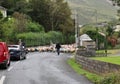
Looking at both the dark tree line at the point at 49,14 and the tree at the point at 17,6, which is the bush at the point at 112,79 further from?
the dark tree line at the point at 49,14

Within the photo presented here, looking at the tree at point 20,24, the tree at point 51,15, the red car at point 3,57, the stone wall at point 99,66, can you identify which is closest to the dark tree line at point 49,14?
the tree at point 51,15

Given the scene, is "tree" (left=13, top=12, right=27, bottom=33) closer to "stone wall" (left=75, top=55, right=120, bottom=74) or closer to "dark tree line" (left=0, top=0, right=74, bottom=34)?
"dark tree line" (left=0, top=0, right=74, bottom=34)

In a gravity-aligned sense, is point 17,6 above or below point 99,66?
above

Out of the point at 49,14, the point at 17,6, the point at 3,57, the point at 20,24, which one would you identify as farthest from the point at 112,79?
the point at 49,14

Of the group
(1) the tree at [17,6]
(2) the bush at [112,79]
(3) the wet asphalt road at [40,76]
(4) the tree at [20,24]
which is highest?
(1) the tree at [17,6]

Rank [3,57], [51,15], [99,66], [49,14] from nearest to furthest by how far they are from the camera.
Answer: [99,66] → [3,57] → [51,15] → [49,14]

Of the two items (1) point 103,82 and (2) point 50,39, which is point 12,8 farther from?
(1) point 103,82

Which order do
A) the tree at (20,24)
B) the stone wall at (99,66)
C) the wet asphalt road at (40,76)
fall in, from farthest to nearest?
the tree at (20,24)
the stone wall at (99,66)
the wet asphalt road at (40,76)

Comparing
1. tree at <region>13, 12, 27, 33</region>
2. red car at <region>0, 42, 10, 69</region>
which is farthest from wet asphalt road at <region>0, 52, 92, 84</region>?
tree at <region>13, 12, 27, 33</region>

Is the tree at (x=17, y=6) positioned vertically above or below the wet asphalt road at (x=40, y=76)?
above

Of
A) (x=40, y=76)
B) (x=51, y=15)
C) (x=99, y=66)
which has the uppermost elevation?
(x=51, y=15)

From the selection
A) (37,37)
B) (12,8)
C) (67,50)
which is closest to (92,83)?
(67,50)

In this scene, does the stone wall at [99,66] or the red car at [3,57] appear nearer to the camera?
the stone wall at [99,66]

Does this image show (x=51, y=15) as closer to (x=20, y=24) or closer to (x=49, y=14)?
(x=49, y=14)
